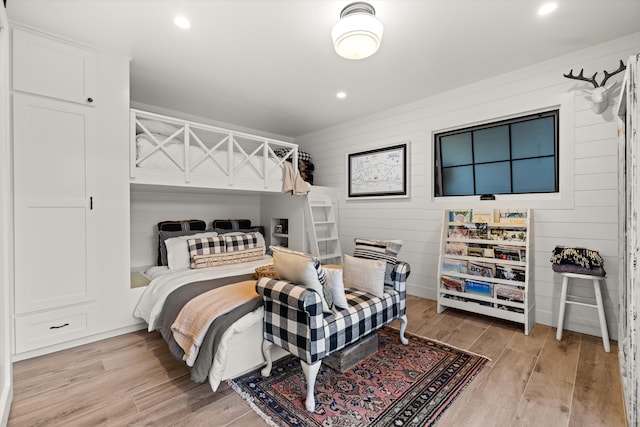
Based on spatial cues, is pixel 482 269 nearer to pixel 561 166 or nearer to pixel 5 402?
pixel 561 166

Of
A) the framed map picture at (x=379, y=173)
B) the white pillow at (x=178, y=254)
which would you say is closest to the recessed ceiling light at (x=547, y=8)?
the framed map picture at (x=379, y=173)

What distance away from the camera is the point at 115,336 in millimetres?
2670

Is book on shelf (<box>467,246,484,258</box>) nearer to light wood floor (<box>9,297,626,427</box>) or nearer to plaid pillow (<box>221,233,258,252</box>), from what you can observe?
light wood floor (<box>9,297,626,427</box>)

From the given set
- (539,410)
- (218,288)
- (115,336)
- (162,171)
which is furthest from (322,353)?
(162,171)

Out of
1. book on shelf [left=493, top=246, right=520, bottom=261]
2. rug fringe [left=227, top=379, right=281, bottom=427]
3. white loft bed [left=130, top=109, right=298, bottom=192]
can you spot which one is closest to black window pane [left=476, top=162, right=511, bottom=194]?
book on shelf [left=493, top=246, right=520, bottom=261]

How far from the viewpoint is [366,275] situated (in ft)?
7.73

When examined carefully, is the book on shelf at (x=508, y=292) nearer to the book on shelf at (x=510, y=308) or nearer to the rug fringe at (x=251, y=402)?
the book on shelf at (x=510, y=308)

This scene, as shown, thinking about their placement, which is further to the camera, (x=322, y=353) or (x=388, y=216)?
(x=388, y=216)

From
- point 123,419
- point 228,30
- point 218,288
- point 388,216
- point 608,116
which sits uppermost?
point 228,30

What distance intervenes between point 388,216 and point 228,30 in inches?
115

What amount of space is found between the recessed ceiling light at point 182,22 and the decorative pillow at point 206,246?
6.99 feet

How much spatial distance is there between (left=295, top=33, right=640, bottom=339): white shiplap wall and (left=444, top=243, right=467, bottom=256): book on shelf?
0.34m

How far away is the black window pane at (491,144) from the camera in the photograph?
3.23 m

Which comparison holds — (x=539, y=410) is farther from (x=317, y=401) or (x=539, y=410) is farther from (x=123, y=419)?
(x=123, y=419)
